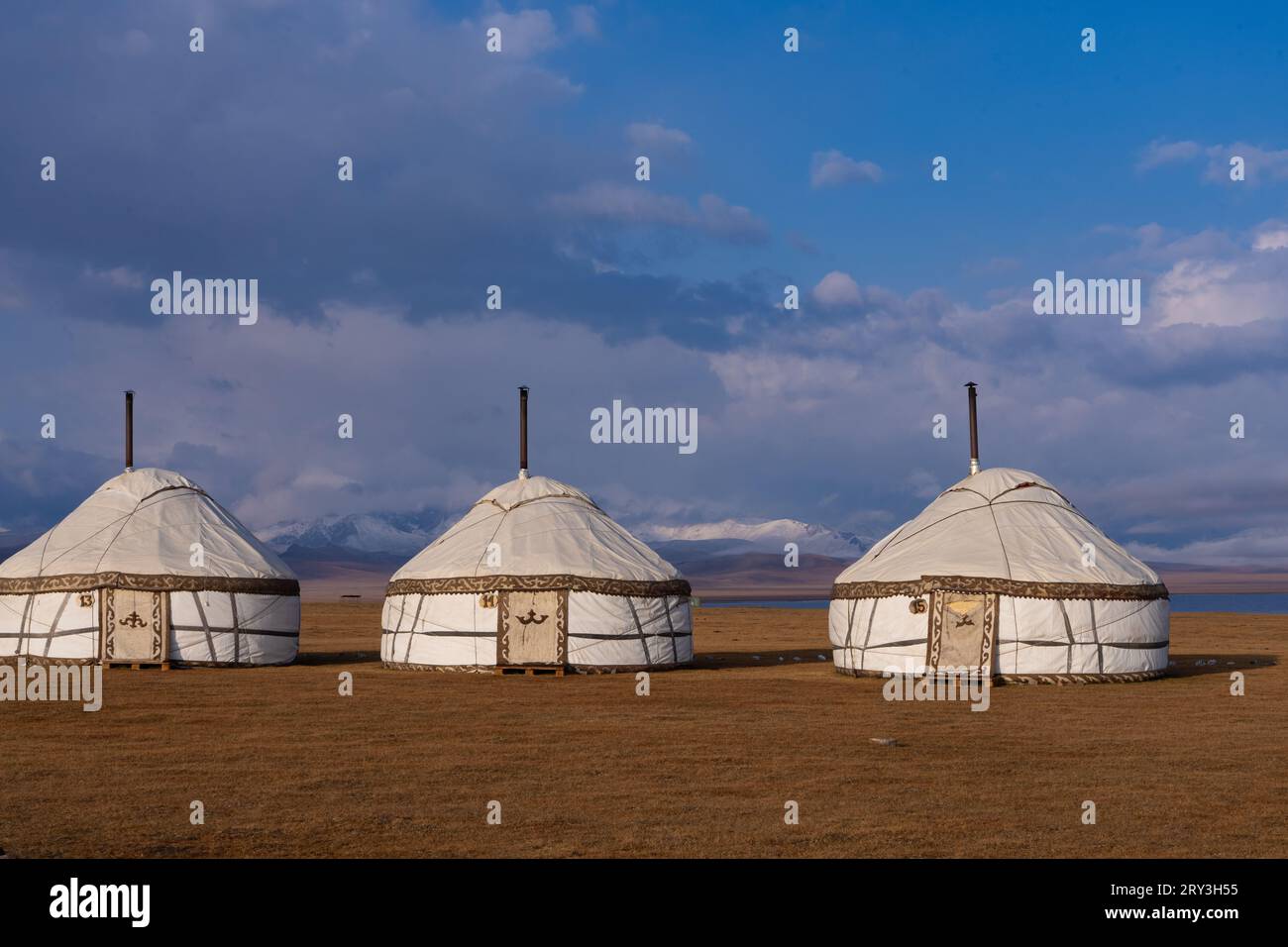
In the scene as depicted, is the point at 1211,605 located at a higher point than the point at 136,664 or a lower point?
lower

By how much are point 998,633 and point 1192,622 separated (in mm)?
26393

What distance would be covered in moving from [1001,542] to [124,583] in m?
11.8

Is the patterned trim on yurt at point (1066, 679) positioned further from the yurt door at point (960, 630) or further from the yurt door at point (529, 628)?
the yurt door at point (529, 628)

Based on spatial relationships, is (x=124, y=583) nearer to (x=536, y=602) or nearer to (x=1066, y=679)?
(x=536, y=602)

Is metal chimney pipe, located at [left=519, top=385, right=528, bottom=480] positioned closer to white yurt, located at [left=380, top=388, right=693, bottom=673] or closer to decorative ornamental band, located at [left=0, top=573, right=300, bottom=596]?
white yurt, located at [left=380, top=388, right=693, bottom=673]

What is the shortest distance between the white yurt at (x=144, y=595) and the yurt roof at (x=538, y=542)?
2.43 metres

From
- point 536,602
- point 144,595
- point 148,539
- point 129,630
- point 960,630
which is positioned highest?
point 148,539

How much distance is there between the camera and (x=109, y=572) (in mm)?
19406

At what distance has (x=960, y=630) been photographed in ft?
54.3

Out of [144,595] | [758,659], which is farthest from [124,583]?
[758,659]

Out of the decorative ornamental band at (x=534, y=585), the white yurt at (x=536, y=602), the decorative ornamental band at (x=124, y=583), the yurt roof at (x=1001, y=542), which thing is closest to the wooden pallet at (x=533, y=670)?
the white yurt at (x=536, y=602)

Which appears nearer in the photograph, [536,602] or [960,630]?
[960,630]
